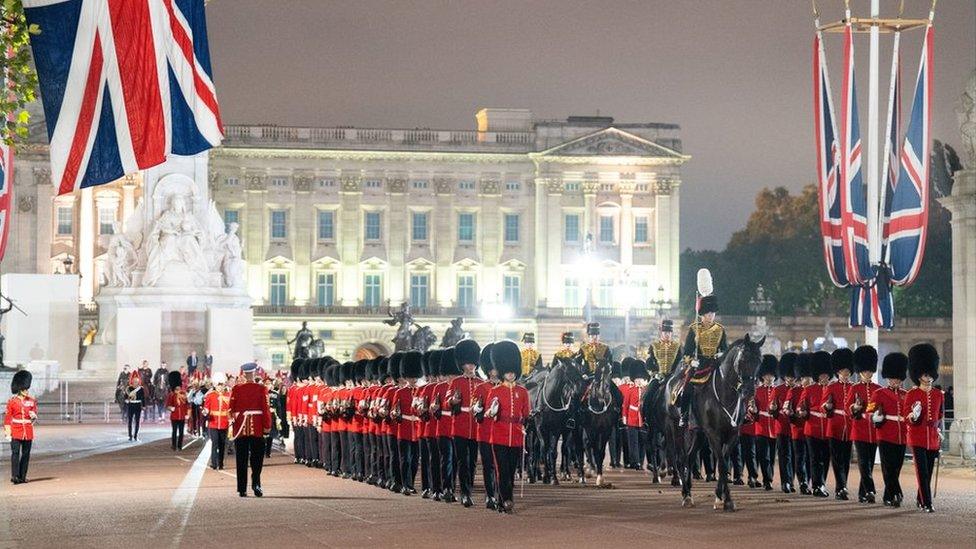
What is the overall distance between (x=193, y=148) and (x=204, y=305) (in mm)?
31956

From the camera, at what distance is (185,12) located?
14758mm

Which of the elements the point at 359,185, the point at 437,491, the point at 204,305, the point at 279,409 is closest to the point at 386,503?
the point at 437,491

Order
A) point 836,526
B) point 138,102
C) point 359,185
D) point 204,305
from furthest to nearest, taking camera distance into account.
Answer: point 359,185 → point 204,305 → point 836,526 → point 138,102

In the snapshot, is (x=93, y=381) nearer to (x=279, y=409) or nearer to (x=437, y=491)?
(x=279, y=409)

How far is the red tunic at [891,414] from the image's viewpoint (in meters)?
18.4

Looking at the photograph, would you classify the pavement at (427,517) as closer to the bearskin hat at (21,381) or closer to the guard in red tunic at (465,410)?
the guard in red tunic at (465,410)

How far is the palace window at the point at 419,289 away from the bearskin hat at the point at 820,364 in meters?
78.3

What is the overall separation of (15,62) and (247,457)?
506cm

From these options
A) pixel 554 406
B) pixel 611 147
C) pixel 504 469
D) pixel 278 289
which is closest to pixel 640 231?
pixel 611 147

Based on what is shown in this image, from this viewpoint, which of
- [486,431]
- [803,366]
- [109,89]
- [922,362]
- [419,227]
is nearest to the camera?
[109,89]

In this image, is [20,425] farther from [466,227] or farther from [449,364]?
[466,227]

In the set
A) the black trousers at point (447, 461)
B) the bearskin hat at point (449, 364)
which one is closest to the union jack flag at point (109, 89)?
the bearskin hat at point (449, 364)

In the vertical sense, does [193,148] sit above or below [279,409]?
above

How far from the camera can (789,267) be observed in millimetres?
101188
